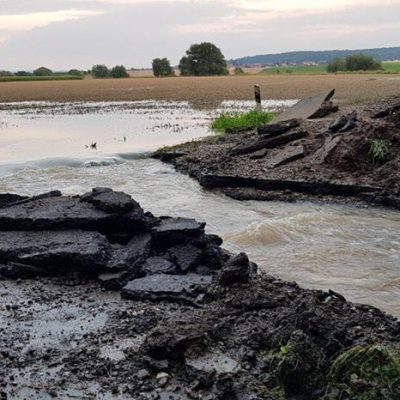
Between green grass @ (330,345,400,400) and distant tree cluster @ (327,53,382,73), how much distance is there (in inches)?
2691

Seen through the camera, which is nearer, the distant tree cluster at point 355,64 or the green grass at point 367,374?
the green grass at point 367,374

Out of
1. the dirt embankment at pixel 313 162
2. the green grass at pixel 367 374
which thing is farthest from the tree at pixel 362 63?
the green grass at pixel 367 374

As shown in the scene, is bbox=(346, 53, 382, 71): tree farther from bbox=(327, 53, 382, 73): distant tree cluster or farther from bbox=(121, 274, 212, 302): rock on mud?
bbox=(121, 274, 212, 302): rock on mud

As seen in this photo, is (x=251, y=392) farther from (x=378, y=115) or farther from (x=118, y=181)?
(x=378, y=115)

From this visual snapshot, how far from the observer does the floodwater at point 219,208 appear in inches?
309

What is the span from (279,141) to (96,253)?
7.99 m

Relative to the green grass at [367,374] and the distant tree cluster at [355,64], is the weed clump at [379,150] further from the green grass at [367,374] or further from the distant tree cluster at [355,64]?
the distant tree cluster at [355,64]

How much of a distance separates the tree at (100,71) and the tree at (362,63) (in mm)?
28053

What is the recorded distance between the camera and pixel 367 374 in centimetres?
441

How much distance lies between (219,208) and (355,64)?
63.5 meters

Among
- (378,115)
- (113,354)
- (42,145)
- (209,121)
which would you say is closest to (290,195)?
(378,115)

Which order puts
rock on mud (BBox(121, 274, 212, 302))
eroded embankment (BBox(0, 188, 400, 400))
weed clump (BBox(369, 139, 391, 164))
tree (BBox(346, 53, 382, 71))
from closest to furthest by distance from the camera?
eroded embankment (BBox(0, 188, 400, 400))
rock on mud (BBox(121, 274, 212, 302))
weed clump (BBox(369, 139, 391, 164))
tree (BBox(346, 53, 382, 71))

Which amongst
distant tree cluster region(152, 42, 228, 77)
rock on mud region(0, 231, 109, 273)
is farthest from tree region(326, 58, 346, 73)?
rock on mud region(0, 231, 109, 273)

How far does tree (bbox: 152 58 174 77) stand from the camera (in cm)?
7625
